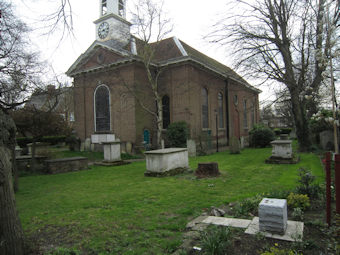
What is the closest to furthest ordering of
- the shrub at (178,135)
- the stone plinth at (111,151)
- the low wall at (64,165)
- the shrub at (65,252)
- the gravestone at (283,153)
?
the shrub at (65,252)
the gravestone at (283,153)
the low wall at (64,165)
the stone plinth at (111,151)
the shrub at (178,135)

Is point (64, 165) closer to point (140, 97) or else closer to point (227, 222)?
point (140, 97)

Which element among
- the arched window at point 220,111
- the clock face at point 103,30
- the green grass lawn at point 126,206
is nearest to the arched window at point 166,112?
the arched window at point 220,111

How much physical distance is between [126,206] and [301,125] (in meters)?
13.6

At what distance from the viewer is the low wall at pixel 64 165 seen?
38.9 feet

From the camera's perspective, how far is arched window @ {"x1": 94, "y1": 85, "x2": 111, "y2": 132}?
68.5 feet

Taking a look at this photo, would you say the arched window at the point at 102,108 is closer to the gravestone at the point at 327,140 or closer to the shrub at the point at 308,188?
the gravestone at the point at 327,140

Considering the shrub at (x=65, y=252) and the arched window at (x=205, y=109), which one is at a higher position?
the arched window at (x=205, y=109)

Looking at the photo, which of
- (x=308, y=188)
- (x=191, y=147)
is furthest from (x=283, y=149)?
(x=191, y=147)

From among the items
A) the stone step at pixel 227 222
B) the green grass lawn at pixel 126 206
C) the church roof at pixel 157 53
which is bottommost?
the green grass lawn at pixel 126 206

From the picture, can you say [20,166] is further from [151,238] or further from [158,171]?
[151,238]

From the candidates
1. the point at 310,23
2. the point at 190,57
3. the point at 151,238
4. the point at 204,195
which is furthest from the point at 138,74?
the point at 151,238

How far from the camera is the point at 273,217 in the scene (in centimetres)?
354

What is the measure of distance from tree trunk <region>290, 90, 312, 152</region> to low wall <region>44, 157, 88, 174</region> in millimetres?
13079

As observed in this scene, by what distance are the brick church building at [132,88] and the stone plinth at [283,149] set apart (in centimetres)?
563
